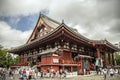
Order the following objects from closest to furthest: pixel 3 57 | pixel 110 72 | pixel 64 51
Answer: pixel 110 72
pixel 64 51
pixel 3 57

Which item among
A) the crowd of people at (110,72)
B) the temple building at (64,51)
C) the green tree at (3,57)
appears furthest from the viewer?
the green tree at (3,57)

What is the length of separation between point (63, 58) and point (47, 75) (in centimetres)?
420

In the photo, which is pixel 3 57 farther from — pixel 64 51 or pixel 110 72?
pixel 110 72

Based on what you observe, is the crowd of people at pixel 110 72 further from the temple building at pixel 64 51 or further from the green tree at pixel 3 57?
the green tree at pixel 3 57

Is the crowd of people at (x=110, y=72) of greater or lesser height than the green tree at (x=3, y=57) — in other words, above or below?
below

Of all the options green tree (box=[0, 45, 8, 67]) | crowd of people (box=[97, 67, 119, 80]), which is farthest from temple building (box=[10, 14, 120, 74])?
green tree (box=[0, 45, 8, 67])

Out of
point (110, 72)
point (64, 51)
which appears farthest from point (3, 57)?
point (110, 72)

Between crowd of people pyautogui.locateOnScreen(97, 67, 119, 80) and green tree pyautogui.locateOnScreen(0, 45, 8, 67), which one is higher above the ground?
green tree pyautogui.locateOnScreen(0, 45, 8, 67)

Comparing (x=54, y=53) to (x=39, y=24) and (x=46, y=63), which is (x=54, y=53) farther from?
(x=39, y=24)

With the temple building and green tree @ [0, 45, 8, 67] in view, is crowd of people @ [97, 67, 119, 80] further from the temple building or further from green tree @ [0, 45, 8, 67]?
green tree @ [0, 45, 8, 67]

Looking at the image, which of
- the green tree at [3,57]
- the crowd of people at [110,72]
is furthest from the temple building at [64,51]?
the green tree at [3,57]

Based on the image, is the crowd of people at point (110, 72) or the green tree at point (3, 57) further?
the green tree at point (3, 57)

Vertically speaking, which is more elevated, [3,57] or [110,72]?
[3,57]

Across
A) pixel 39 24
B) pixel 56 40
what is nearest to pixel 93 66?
pixel 56 40
